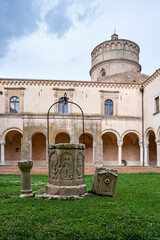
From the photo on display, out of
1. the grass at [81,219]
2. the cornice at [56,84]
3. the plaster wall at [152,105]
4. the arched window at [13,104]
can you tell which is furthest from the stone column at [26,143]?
the grass at [81,219]

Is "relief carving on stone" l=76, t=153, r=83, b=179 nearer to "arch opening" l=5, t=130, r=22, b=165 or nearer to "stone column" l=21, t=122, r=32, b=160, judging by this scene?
"stone column" l=21, t=122, r=32, b=160

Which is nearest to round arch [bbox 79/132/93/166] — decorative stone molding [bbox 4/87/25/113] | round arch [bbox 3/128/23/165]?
round arch [bbox 3/128/23/165]

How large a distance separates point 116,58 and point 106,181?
24.2 metres

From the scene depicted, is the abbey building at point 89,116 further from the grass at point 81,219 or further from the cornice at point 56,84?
the grass at point 81,219

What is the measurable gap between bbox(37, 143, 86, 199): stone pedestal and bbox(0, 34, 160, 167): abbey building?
533 inches

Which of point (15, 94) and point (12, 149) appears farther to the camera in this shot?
point (12, 149)

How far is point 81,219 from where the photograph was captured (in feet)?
12.6

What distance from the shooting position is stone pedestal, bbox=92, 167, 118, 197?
19.2 feet

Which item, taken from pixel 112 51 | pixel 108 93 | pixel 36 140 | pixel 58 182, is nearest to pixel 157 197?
pixel 58 182

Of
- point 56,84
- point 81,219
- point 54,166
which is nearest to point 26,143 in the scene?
point 56,84

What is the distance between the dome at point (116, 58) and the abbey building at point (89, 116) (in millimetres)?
3479

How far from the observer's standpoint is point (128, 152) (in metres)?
23.7

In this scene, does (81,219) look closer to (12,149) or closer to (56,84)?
(56,84)

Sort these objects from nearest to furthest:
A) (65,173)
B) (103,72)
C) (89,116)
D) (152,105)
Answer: (65,173) → (152,105) → (89,116) → (103,72)
